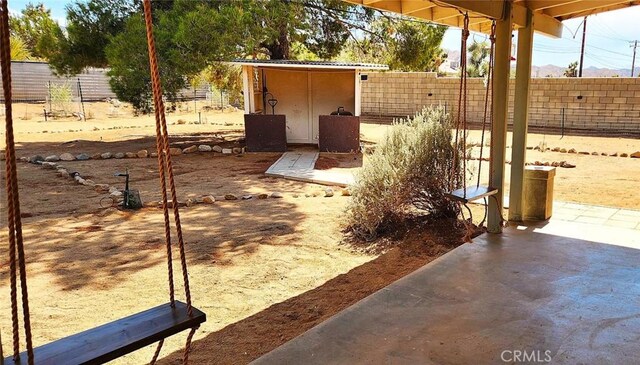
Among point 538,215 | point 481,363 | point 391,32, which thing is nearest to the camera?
point 481,363

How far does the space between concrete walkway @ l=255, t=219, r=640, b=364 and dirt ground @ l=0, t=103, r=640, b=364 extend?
1.78ft

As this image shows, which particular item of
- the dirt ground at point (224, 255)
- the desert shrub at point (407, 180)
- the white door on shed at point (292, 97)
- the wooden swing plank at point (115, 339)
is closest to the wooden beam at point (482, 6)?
the desert shrub at point (407, 180)

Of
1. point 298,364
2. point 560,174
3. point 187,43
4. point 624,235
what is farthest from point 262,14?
point 298,364

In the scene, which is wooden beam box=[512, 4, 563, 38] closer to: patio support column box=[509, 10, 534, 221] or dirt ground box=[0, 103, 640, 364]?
patio support column box=[509, 10, 534, 221]

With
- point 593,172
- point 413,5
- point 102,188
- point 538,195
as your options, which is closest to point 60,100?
point 102,188

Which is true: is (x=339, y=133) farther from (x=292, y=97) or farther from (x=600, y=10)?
(x=600, y=10)

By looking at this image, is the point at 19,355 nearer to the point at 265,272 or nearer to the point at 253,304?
the point at 253,304

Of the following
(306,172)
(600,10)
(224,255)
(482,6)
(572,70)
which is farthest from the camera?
(572,70)

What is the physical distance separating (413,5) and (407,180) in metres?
1.71

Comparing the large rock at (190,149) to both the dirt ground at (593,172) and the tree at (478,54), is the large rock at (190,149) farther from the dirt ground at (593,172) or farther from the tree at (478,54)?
the tree at (478,54)

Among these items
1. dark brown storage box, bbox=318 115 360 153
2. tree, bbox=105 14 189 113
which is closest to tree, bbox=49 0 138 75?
tree, bbox=105 14 189 113

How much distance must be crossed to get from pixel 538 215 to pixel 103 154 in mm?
9380

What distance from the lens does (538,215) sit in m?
4.67

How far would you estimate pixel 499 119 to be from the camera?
13.7 feet
